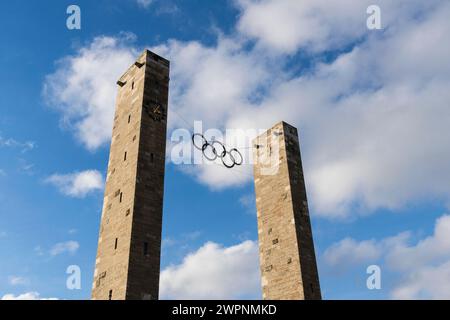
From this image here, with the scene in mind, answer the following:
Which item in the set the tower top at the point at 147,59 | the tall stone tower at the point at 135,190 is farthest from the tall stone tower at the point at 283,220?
the tower top at the point at 147,59

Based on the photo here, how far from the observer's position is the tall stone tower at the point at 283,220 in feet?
77.6

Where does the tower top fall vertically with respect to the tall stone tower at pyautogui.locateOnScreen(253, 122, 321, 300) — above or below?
above

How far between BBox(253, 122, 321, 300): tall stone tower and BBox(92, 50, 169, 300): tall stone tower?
8.98 meters

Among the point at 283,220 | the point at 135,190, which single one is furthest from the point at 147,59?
the point at 283,220

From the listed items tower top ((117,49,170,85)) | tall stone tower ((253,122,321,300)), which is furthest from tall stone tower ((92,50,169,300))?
tall stone tower ((253,122,321,300))

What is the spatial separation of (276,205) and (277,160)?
10.8ft

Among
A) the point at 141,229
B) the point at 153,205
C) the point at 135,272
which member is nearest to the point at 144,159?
the point at 153,205

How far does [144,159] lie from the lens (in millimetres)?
20172

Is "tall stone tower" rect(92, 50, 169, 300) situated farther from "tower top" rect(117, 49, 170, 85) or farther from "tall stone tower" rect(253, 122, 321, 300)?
"tall stone tower" rect(253, 122, 321, 300)

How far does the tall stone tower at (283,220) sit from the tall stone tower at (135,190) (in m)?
8.98

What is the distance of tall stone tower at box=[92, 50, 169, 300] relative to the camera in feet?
57.9

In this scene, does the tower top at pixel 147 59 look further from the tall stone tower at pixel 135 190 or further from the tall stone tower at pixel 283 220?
the tall stone tower at pixel 283 220
